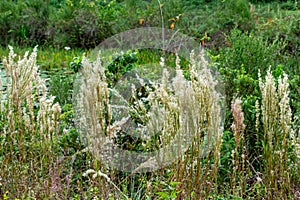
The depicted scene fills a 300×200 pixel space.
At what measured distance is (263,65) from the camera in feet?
15.1

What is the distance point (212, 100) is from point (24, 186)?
1.15 meters

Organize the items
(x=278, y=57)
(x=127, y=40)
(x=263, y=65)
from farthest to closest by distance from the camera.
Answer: (x=127, y=40) < (x=278, y=57) < (x=263, y=65)

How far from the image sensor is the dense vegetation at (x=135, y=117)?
227cm

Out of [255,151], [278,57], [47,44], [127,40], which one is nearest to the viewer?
[255,151]

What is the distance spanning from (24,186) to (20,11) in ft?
29.1

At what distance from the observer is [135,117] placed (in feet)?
11.9

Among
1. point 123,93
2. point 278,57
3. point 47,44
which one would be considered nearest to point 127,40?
point 47,44

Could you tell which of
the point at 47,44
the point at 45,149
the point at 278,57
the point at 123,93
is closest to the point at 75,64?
the point at 123,93

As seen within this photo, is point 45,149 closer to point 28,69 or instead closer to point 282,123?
point 28,69

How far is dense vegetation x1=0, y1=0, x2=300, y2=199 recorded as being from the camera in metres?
2.27

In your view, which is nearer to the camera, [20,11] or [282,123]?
[282,123]

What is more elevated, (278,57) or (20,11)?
(20,11)

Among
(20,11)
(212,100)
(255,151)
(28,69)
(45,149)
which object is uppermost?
(20,11)

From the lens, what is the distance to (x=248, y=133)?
377 cm
